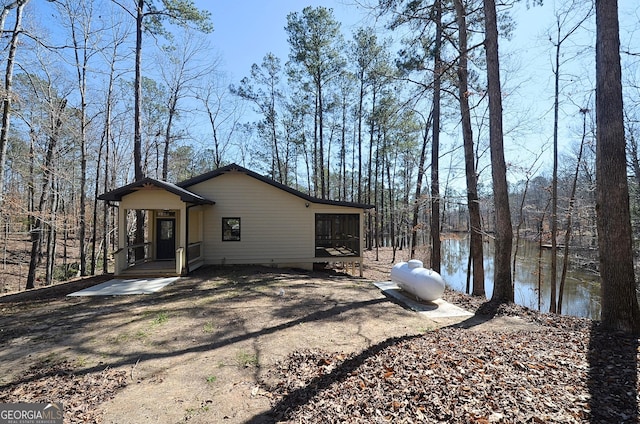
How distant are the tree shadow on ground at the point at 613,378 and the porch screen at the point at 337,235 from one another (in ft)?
26.6

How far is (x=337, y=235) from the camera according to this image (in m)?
12.8

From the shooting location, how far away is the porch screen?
11.7 meters

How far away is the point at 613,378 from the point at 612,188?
2.84m

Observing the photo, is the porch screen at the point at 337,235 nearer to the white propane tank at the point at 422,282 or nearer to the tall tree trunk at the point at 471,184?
the tall tree trunk at the point at 471,184

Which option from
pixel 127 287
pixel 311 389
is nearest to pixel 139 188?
pixel 127 287

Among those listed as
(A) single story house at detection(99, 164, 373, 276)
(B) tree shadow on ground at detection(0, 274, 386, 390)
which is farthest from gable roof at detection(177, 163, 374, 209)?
(B) tree shadow on ground at detection(0, 274, 386, 390)

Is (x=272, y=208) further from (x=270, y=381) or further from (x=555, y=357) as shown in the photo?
(x=555, y=357)

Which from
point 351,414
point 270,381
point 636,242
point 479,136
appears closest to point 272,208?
point 270,381

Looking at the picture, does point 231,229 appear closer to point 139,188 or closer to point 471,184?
point 139,188

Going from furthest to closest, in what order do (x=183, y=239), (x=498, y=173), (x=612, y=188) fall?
(x=183, y=239) < (x=498, y=173) < (x=612, y=188)

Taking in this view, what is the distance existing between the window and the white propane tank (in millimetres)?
6654

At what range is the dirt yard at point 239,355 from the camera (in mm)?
2600

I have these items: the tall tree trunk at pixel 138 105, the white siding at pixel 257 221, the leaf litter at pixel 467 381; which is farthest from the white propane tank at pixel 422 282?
the tall tree trunk at pixel 138 105

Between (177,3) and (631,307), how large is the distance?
→ 47.6 feet
